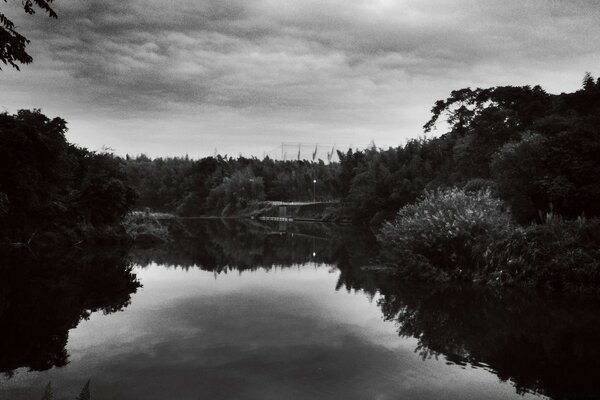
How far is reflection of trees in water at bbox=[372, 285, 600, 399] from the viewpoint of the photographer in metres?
8.27

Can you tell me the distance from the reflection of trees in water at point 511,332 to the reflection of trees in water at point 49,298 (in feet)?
25.1

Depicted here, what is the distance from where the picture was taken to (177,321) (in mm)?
12266

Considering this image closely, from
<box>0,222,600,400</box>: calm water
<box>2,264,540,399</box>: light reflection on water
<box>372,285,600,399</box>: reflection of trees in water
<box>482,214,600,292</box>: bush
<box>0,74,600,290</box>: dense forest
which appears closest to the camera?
<box>2,264,540,399</box>: light reflection on water

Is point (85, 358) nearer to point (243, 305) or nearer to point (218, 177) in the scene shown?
point (243, 305)

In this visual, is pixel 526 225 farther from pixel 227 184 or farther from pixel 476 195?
pixel 227 184

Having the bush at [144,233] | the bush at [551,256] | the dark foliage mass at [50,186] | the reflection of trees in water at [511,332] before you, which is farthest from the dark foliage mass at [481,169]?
the dark foliage mass at [50,186]

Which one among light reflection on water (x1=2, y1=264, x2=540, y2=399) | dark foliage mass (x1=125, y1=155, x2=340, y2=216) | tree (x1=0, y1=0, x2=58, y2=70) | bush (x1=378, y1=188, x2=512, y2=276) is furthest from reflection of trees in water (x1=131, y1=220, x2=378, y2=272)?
dark foliage mass (x1=125, y1=155, x2=340, y2=216)

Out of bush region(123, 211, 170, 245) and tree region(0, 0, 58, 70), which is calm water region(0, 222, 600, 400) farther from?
bush region(123, 211, 170, 245)

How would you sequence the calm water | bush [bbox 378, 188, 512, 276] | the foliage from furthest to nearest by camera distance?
the foliage < bush [bbox 378, 188, 512, 276] < the calm water

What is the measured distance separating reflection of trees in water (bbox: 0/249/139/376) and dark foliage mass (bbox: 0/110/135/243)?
2626 millimetres

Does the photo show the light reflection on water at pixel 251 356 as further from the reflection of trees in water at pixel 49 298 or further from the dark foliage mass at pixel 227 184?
the dark foliage mass at pixel 227 184

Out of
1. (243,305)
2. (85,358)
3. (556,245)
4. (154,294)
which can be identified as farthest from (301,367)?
(556,245)

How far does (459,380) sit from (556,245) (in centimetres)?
1013

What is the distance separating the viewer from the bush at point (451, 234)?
57.0ft
